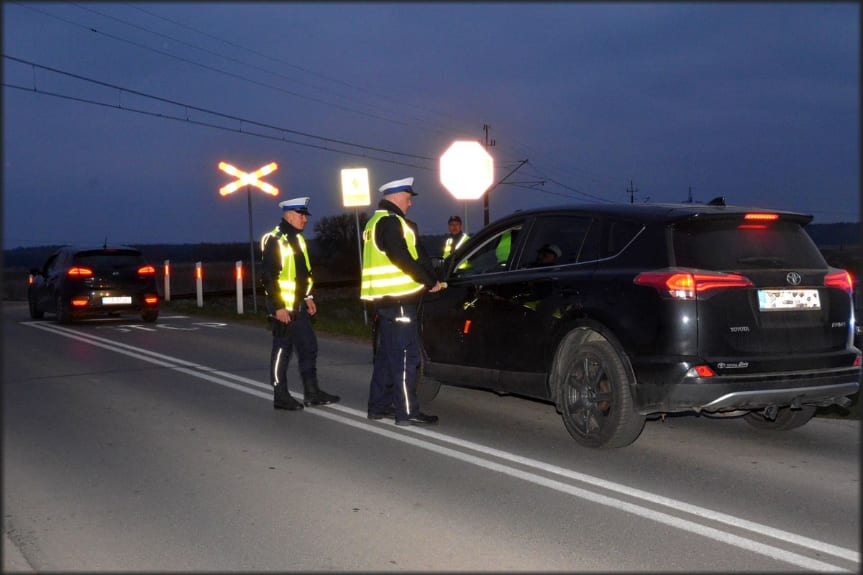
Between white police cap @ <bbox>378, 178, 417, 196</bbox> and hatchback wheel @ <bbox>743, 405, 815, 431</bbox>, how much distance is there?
329cm

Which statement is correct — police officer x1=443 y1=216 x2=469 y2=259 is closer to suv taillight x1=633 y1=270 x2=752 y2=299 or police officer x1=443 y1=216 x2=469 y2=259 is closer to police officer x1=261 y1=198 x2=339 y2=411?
police officer x1=261 y1=198 x2=339 y2=411

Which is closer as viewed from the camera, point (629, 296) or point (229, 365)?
point (629, 296)

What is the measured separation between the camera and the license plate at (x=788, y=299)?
20.6 feet

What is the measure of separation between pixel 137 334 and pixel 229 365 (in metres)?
5.26

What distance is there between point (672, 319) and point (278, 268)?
155 inches

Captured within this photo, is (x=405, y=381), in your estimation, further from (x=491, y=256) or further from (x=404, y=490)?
(x=404, y=490)

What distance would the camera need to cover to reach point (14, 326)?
19.1m

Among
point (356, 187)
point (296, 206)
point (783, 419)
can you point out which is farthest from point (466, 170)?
point (783, 419)

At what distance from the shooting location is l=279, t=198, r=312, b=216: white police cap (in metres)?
8.86

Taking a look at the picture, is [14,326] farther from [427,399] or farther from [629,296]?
[629,296]

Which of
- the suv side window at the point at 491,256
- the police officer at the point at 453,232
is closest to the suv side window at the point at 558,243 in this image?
the suv side window at the point at 491,256

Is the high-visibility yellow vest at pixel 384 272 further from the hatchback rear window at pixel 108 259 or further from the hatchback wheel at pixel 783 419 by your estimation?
the hatchback rear window at pixel 108 259

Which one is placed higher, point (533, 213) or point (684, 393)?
point (533, 213)

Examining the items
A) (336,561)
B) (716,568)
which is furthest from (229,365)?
(716,568)
